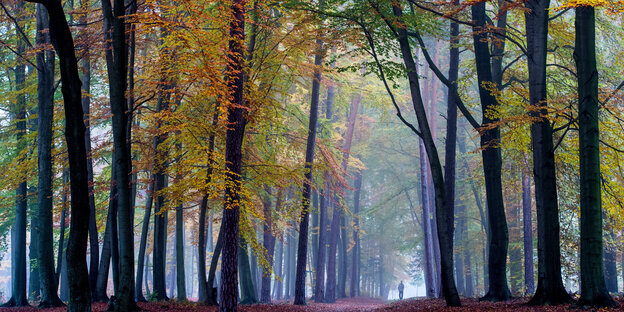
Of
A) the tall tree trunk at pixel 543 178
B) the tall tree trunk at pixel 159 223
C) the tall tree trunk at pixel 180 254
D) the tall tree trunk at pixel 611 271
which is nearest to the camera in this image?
the tall tree trunk at pixel 543 178

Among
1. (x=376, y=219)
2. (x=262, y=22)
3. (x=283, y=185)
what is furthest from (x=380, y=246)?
(x=262, y=22)

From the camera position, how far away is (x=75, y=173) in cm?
891

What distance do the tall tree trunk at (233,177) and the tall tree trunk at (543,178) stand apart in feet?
22.8

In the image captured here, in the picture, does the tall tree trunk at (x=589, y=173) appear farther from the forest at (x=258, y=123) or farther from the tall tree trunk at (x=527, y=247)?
the tall tree trunk at (x=527, y=247)

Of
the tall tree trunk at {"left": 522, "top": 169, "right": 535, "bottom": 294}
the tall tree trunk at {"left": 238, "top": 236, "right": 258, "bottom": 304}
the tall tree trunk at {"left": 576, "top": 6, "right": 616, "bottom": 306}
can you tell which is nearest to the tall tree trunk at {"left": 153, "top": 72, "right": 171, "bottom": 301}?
the tall tree trunk at {"left": 238, "top": 236, "right": 258, "bottom": 304}

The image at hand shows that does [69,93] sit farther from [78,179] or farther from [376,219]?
[376,219]

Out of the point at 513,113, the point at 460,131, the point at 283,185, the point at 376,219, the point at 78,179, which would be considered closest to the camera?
the point at 78,179

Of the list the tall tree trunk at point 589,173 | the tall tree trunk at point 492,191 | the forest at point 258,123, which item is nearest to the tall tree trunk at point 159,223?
the forest at point 258,123

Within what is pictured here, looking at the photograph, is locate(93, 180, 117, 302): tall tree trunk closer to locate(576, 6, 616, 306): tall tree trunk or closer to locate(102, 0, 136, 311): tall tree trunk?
locate(102, 0, 136, 311): tall tree trunk

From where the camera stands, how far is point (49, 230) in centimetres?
1417

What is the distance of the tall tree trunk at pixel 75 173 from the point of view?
29.1ft

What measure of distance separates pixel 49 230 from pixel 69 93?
695cm

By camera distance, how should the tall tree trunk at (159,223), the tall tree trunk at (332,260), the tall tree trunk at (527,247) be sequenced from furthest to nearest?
the tall tree trunk at (332,260) < the tall tree trunk at (527,247) < the tall tree trunk at (159,223)

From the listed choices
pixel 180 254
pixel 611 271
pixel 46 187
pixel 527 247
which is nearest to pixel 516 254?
pixel 611 271
